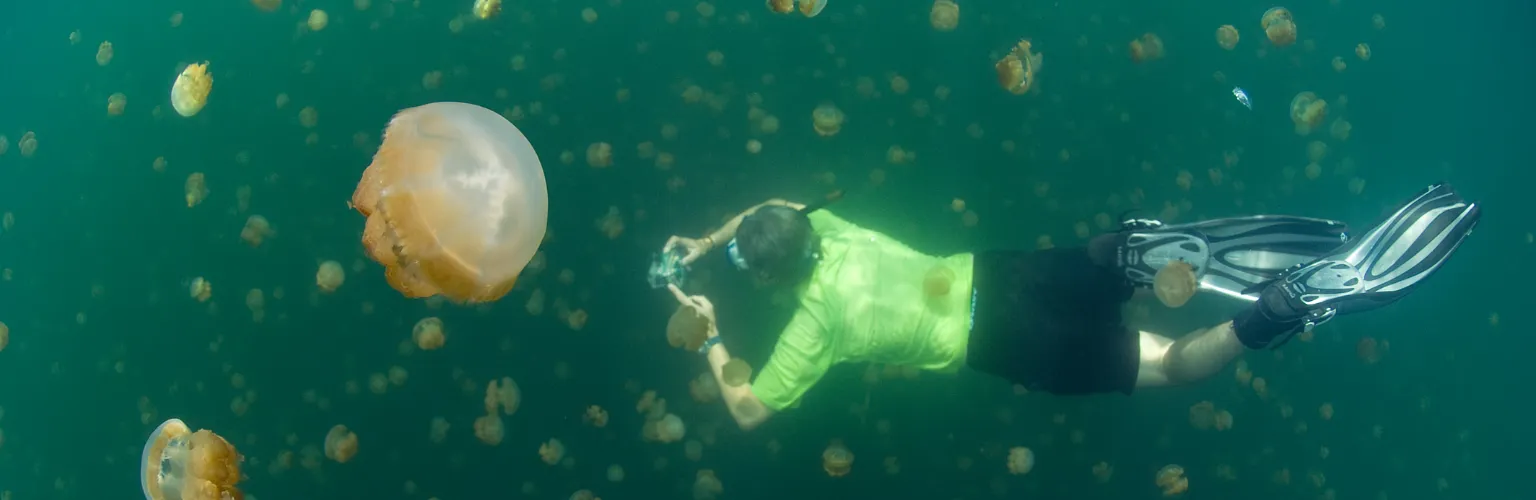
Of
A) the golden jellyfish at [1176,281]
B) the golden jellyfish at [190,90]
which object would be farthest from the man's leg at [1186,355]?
the golden jellyfish at [190,90]

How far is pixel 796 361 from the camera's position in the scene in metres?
3.27

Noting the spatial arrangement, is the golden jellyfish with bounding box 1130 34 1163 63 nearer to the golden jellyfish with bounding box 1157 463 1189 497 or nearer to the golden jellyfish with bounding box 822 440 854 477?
the golden jellyfish with bounding box 1157 463 1189 497

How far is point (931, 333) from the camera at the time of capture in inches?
132

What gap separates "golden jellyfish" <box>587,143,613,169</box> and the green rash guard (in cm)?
233

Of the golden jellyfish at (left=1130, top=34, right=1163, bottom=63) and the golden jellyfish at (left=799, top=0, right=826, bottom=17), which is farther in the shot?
the golden jellyfish at (left=1130, top=34, right=1163, bottom=63)

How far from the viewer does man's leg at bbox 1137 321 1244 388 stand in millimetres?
3273

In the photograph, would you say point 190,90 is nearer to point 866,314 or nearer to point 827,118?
point 827,118

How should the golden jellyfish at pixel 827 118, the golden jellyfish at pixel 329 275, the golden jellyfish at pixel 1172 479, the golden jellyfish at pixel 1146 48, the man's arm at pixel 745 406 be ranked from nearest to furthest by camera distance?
the man's arm at pixel 745 406 < the golden jellyfish at pixel 1172 479 < the golden jellyfish at pixel 329 275 < the golden jellyfish at pixel 827 118 < the golden jellyfish at pixel 1146 48

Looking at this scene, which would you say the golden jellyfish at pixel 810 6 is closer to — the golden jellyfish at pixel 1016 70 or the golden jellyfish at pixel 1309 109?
the golden jellyfish at pixel 1016 70

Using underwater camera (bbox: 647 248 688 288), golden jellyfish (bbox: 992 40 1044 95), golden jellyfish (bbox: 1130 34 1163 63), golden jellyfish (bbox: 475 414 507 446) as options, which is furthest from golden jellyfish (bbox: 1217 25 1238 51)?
golden jellyfish (bbox: 475 414 507 446)

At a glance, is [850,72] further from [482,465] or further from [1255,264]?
[482,465]

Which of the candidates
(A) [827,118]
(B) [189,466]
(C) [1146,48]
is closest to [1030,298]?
(A) [827,118]

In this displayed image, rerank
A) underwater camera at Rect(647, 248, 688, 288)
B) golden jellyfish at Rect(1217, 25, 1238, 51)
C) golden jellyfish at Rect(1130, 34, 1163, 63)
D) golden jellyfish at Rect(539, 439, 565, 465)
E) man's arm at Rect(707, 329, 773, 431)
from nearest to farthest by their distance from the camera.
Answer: man's arm at Rect(707, 329, 773, 431) < underwater camera at Rect(647, 248, 688, 288) < golden jellyfish at Rect(539, 439, 565, 465) < golden jellyfish at Rect(1130, 34, 1163, 63) < golden jellyfish at Rect(1217, 25, 1238, 51)

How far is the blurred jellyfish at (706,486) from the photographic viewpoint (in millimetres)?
4328
